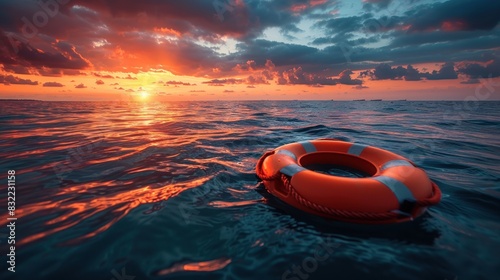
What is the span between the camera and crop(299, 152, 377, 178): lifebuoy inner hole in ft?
12.8

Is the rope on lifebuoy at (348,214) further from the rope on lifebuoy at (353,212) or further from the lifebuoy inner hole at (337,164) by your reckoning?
the lifebuoy inner hole at (337,164)

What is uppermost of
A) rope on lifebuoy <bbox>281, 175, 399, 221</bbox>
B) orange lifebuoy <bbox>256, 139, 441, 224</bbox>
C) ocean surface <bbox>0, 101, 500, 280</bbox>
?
orange lifebuoy <bbox>256, 139, 441, 224</bbox>

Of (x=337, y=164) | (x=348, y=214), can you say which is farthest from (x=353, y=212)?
(x=337, y=164)

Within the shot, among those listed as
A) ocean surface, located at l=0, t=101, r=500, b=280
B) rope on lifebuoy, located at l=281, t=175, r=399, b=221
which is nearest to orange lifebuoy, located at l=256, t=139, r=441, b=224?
rope on lifebuoy, located at l=281, t=175, r=399, b=221

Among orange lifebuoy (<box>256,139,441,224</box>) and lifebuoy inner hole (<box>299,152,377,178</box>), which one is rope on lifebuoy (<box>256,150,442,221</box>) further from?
lifebuoy inner hole (<box>299,152,377,178</box>)

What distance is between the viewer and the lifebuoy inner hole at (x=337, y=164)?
390 cm

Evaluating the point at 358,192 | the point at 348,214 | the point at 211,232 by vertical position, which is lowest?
the point at 211,232

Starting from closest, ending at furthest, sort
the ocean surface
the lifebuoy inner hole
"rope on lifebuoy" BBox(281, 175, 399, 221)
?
the ocean surface, "rope on lifebuoy" BBox(281, 175, 399, 221), the lifebuoy inner hole

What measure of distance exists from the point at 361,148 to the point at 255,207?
227 centimetres

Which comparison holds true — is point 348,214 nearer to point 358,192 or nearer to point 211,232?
point 358,192

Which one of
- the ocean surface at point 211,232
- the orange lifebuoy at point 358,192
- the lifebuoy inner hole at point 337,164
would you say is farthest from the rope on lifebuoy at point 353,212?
the lifebuoy inner hole at point 337,164

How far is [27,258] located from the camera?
6.46 ft

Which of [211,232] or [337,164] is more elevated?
[337,164]

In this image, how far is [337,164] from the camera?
13.4ft
